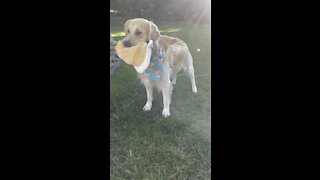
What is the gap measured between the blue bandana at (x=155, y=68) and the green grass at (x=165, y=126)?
0.26 ft

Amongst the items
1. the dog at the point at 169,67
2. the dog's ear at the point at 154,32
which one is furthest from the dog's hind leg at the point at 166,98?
the dog's ear at the point at 154,32

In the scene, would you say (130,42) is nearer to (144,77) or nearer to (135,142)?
(144,77)

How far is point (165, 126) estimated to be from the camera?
2387 millimetres

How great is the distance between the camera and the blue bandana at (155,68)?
→ 2.37m

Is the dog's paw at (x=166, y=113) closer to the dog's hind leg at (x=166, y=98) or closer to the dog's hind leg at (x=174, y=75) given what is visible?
the dog's hind leg at (x=166, y=98)

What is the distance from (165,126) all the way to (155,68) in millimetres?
310

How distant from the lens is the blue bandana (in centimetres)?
237

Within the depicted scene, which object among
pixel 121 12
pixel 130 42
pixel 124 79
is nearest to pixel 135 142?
pixel 124 79

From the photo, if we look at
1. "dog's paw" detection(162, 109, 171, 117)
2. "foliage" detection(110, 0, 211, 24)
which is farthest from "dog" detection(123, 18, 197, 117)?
"foliage" detection(110, 0, 211, 24)

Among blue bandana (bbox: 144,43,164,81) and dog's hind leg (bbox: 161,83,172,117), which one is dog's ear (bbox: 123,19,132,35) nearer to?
blue bandana (bbox: 144,43,164,81)

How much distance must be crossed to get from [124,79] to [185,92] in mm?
338

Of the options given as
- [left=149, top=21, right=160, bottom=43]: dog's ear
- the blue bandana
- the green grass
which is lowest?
the green grass

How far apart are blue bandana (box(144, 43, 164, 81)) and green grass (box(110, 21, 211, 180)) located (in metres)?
0.08

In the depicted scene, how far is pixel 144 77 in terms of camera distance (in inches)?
94.9
